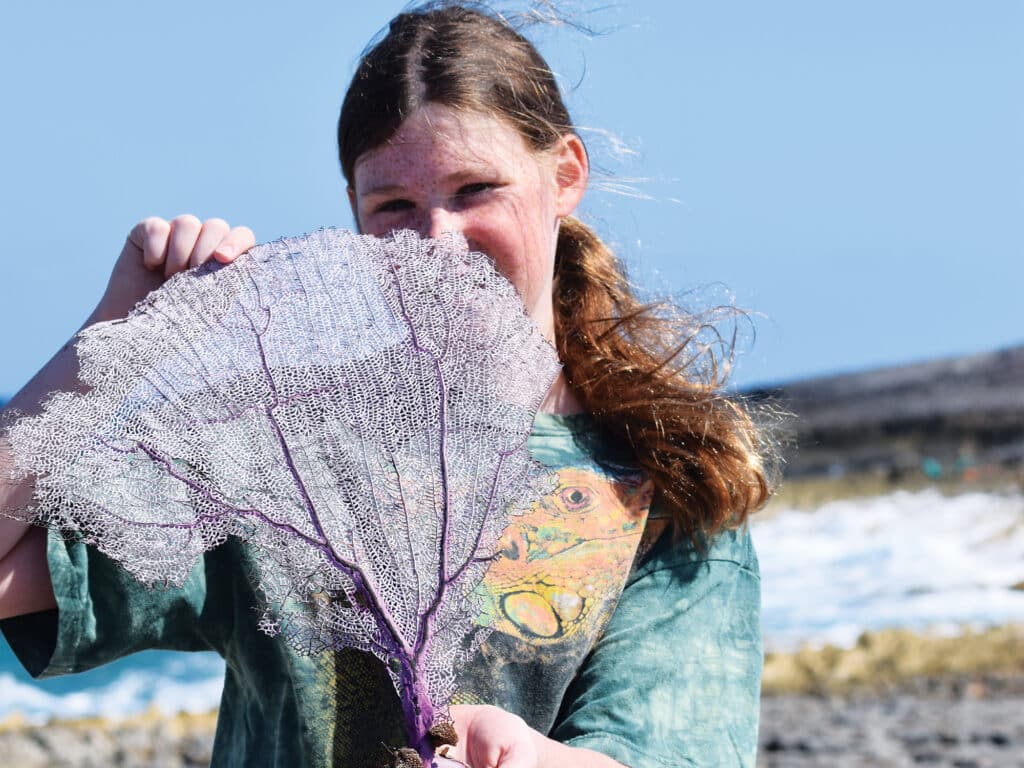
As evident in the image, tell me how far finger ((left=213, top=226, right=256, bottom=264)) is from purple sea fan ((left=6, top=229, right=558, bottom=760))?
6 cm

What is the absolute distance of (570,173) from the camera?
6.33 ft

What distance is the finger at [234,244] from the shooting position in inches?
56.6

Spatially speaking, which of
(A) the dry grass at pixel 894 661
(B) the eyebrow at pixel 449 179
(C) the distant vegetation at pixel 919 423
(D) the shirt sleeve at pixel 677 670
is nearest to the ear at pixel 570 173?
(B) the eyebrow at pixel 449 179

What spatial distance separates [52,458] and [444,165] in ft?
2.07

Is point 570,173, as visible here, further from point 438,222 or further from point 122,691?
point 122,691

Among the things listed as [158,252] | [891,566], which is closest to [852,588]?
[891,566]

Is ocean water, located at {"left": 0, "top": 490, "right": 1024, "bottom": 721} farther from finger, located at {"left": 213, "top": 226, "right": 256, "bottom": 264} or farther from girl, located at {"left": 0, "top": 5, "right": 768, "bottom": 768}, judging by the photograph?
finger, located at {"left": 213, "top": 226, "right": 256, "bottom": 264}

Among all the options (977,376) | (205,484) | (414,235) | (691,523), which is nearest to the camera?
(205,484)

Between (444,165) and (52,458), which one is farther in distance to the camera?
(444,165)

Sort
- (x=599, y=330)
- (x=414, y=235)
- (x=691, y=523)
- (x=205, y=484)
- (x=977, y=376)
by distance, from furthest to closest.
Result: (x=977, y=376) < (x=599, y=330) < (x=691, y=523) < (x=414, y=235) < (x=205, y=484)

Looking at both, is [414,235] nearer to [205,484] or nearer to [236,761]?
[205,484]

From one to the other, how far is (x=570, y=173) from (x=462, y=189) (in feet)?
1.04

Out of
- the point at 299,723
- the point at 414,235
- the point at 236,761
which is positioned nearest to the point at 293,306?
the point at 414,235

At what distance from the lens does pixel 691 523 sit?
5.82 ft
